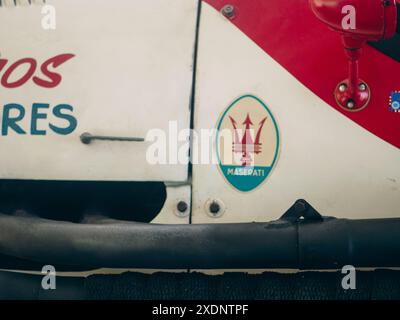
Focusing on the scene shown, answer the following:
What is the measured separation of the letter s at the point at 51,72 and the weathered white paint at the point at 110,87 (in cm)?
1

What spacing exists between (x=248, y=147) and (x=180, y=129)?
0.19m

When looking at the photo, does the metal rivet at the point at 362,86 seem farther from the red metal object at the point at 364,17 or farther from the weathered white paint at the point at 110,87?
the weathered white paint at the point at 110,87

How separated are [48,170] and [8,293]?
396mm

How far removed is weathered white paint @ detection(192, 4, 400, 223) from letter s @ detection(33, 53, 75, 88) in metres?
0.39

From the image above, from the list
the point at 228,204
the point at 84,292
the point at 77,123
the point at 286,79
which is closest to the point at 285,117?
the point at 286,79

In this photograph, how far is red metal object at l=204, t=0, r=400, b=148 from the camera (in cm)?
208

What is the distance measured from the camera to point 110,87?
2.16 meters

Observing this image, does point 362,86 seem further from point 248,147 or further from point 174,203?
point 174,203

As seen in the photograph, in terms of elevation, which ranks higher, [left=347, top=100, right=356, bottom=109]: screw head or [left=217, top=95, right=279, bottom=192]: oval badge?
[left=347, top=100, right=356, bottom=109]: screw head

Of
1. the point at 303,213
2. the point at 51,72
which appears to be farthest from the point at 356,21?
the point at 51,72

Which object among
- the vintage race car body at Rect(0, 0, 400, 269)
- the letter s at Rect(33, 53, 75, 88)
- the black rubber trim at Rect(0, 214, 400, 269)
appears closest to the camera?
the black rubber trim at Rect(0, 214, 400, 269)

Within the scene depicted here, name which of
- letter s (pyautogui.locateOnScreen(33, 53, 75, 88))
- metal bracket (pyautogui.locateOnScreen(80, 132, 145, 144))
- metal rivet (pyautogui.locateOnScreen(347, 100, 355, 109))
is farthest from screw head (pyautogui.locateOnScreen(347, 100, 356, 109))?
letter s (pyautogui.locateOnScreen(33, 53, 75, 88))

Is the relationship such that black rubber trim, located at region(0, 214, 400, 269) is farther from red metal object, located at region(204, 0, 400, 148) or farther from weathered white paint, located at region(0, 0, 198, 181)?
red metal object, located at region(204, 0, 400, 148)

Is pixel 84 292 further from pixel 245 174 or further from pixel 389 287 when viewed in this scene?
pixel 389 287
